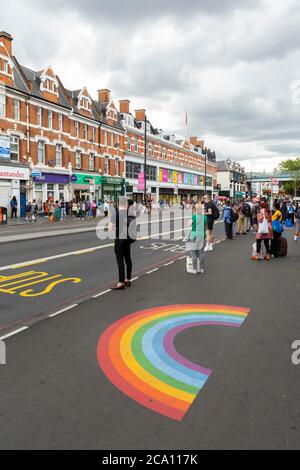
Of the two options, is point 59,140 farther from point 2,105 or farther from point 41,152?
point 2,105

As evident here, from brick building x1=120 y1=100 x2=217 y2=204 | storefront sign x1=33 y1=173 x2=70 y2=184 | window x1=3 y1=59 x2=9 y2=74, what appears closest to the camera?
window x1=3 y1=59 x2=9 y2=74

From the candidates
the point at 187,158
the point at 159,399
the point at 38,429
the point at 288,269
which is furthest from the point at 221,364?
the point at 187,158

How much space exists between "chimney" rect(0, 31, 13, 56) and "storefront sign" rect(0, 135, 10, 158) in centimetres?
760

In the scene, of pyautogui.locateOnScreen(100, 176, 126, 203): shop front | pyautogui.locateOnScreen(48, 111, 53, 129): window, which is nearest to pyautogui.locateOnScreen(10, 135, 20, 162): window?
pyautogui.locateOnScreen(48, 111, 53, 129): window

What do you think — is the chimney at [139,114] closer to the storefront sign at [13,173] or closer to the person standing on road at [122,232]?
the storefront sign at [13,173]

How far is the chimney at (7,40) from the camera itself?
92.0ft

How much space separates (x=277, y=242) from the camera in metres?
11.1

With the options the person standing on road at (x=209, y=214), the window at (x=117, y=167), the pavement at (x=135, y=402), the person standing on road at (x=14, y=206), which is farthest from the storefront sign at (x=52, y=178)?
the pavement at (x=135, y=402)

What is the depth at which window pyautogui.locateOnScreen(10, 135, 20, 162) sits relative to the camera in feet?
95.1

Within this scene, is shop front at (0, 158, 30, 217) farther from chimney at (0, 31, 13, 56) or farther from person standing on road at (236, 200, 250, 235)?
person standing on road at (236, 200, 250, 235)

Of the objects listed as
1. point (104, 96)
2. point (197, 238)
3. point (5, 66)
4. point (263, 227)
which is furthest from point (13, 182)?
point (197, 238)

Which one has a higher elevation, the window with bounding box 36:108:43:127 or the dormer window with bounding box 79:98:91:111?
the dormer window with bounding box 79:98:91:111

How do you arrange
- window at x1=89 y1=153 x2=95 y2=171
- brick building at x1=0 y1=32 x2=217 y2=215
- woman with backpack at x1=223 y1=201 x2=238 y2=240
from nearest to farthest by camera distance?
woman with backpack at x1=223 y1=201 x2=238 y2=240, brick building at x1=0 y1=32 x2=217 y2=215, window at x1=89 y1=153 x2=95 y2=171
